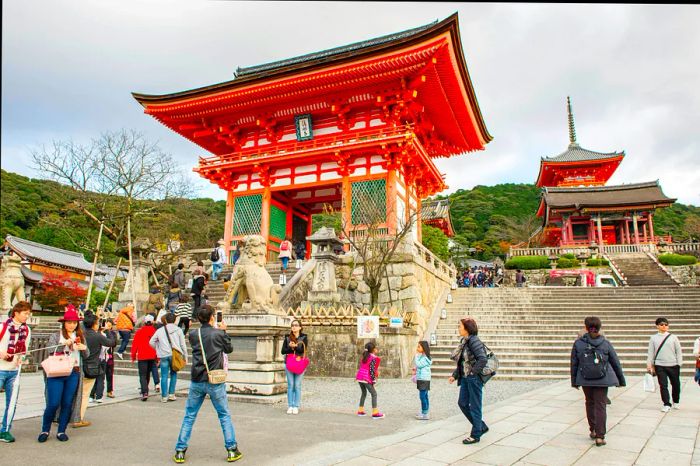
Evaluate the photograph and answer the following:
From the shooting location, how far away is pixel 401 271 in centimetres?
1641

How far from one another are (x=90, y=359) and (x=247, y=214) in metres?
16.1

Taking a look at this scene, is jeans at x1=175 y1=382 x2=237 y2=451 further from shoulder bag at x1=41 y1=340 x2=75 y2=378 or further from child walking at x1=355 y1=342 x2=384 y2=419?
child walking at x1=355 y1=342 x2=384 y2=419

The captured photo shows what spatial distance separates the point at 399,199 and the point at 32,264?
25949 millimetres

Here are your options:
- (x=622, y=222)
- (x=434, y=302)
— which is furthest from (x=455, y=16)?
(x=622, y=222)

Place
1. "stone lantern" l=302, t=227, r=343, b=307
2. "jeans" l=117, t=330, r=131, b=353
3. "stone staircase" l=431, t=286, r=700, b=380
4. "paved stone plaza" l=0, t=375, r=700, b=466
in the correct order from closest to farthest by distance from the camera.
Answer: "paved stone plaza" l=0, t=375, r=700, b=466 < "jeans" l=117, t=330, r=131, b=353 < "stone staircase" l=431, t=286, r=700, b=380 < "stone lantern" l=302, t=227, r=343, b=307

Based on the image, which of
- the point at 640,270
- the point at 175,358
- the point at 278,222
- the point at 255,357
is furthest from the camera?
the point at 640,270

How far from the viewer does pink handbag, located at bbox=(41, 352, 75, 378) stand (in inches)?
215

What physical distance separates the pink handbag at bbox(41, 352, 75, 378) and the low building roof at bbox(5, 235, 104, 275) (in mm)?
28418

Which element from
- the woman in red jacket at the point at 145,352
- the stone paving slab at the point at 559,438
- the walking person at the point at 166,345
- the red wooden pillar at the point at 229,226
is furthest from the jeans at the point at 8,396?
the red wooden pillar at the point at 229,226

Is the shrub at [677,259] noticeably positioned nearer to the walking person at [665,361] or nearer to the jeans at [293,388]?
the walking person at [665,361]

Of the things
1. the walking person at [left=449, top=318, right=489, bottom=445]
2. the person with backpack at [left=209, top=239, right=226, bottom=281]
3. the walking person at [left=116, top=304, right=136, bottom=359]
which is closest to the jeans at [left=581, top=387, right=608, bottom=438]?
the walking person at [left=449, top=318, right=489, bottom=445]

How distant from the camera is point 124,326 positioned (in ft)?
39.2

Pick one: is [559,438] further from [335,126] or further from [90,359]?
[335,126]

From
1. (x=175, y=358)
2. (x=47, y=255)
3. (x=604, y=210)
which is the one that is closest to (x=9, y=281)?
(x=175, y=358)
